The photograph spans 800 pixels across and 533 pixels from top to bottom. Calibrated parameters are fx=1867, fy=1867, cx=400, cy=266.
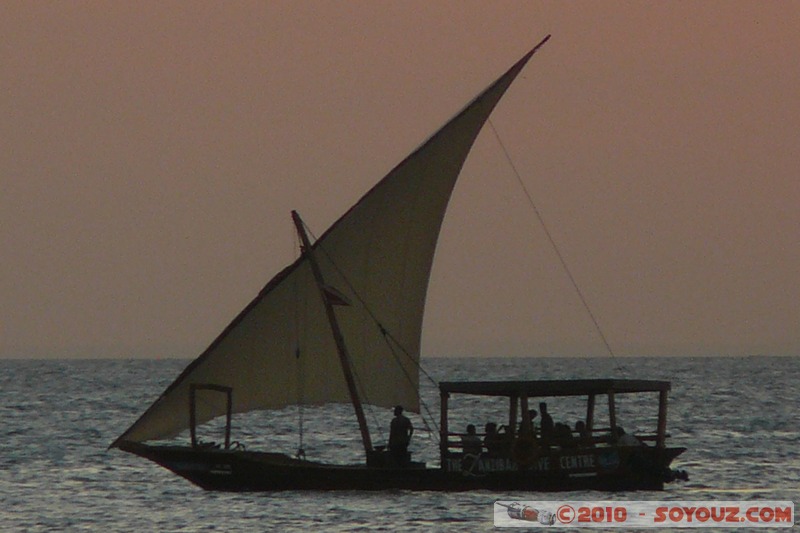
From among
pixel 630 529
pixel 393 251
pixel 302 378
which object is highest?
pixel 393 251

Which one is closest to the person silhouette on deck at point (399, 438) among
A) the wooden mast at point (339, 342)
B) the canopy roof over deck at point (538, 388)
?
the wooden mast at point (339, 342)

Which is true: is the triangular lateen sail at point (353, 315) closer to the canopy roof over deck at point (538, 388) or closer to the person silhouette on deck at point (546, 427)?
the canopy roof over deck at point (538, 388)

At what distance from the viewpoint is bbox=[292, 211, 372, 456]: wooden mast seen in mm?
39875

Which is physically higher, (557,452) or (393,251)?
(393,251)

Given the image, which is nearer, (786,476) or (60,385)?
(786,476)

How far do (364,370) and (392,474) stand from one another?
2547mm

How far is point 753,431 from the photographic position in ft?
244

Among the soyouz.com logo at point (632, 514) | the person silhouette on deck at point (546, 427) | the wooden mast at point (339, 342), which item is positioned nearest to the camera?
the soyouz.com logo at point (632, 514)

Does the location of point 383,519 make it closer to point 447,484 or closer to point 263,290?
point 447,484

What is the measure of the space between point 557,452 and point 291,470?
577cm

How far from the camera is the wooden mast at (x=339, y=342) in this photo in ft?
131

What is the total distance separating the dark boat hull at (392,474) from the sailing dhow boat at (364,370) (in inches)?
0.9

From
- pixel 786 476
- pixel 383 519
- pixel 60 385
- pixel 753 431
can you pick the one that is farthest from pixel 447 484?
pixel 60 385

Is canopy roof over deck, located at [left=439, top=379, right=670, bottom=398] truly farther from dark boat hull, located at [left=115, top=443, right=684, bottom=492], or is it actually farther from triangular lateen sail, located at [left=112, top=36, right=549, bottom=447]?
triangular lateen sail, located at [left=112, top=36, right=549, bottom=447]
